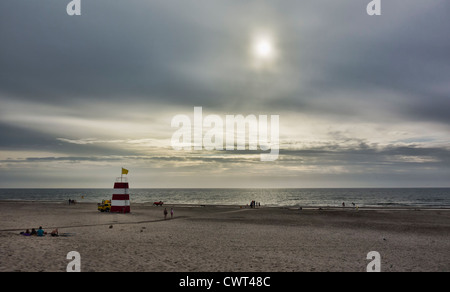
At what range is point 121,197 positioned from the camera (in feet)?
140

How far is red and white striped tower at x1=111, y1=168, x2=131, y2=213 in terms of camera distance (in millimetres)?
41375

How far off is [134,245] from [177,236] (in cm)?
472

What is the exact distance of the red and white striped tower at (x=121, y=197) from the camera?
1629 inches

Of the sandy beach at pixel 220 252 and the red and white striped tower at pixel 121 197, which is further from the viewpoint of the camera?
the red and white striped tower at pixel 121 197

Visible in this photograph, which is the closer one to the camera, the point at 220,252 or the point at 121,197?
the point at 220,252

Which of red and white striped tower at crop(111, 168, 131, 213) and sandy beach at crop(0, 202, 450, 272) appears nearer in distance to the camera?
sandy beach at crop(0, 202, 450, 272)
